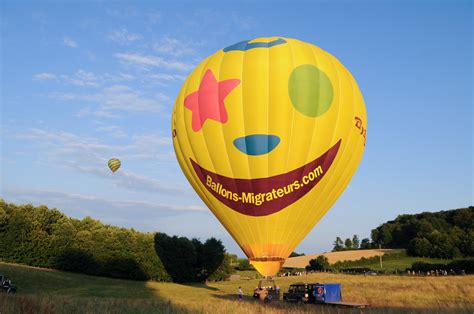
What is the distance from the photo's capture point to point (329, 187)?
73.5 ft

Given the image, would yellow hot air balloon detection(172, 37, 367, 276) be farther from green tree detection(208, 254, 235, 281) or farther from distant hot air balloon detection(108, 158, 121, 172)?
green tree detection(208, 254, 235, 281)

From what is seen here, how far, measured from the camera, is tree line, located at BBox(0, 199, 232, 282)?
52.4m

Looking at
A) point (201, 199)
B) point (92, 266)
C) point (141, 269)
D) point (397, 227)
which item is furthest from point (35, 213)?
point (397, 227)

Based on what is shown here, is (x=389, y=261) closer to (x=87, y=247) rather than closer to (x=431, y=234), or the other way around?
(x=431, y=234)

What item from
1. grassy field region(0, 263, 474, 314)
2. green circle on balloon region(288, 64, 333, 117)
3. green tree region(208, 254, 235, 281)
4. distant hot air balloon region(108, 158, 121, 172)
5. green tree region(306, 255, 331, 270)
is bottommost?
grassy field region(0, 263, 474, 314)

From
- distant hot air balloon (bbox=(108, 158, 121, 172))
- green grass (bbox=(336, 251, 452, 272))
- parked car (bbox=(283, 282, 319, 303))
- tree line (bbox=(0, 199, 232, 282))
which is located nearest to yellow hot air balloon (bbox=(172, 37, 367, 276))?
parked car (bbox=(283, 282, 319, 303))

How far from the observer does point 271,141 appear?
831 inches

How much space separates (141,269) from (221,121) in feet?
126

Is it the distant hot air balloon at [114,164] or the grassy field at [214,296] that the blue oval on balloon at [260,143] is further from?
the distant hot air balloon at [114,164]

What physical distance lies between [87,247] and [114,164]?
1284 centimetres

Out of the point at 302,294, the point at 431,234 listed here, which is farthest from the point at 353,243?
the point at 302,294

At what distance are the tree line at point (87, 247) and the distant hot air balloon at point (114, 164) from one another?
11896 mm

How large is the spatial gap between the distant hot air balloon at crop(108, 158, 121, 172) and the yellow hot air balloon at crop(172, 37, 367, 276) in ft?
89.1

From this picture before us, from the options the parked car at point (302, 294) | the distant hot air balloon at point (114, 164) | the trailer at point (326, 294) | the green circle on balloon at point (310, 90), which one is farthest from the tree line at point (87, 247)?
the green circle on balloon at point (310, 90)
